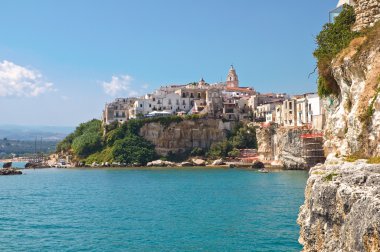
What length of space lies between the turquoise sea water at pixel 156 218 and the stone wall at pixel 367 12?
11.4 meters

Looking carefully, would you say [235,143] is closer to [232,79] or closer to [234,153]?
[234,153]

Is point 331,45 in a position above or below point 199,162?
above

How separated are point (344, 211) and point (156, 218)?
71.2 ft

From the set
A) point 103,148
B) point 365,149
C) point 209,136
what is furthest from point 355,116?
point 103,148

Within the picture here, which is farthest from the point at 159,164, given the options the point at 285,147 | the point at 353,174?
the point at 353,174

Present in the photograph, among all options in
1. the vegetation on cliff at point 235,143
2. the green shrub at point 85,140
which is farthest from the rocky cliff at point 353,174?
the green shrub at point 85,140

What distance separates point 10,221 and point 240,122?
72902 millimetres

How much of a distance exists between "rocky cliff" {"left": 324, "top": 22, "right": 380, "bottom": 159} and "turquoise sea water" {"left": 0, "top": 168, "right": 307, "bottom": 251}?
18.8 ft

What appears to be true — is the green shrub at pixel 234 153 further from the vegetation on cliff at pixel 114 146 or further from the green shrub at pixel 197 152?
the vegetation on cliff at pixel 114 146

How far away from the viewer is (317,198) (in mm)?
12312

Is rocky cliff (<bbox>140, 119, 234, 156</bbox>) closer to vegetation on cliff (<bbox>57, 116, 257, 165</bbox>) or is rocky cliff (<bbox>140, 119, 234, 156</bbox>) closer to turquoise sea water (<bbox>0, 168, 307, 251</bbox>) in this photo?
vegetation on cliff (<bbox>57, 116, 257, 165</bbox>)

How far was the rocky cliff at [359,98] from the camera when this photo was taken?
18078 millimetres

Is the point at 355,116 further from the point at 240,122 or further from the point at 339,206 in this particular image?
the point at 240,122

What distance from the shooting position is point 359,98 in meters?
20.4
